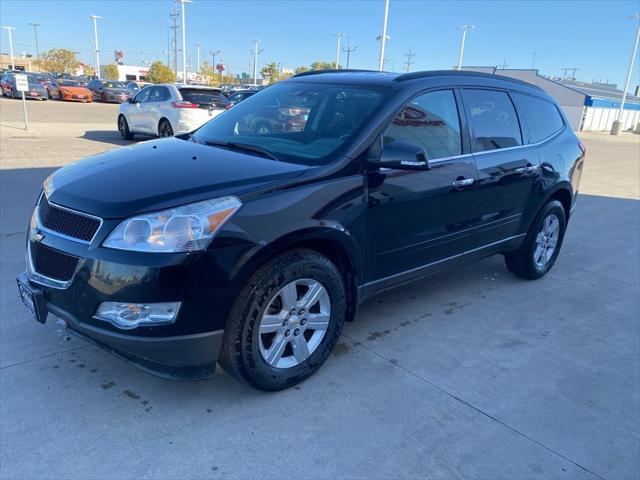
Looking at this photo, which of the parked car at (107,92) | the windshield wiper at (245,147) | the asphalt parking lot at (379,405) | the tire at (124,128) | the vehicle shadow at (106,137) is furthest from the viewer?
the parked car at (107,92)

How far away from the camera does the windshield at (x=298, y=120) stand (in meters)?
3.38

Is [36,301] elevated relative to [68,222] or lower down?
lower down

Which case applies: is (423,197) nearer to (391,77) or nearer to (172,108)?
(391,77)

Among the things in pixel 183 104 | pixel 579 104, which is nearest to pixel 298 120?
pixel 183 104

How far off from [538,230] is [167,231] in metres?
3.84

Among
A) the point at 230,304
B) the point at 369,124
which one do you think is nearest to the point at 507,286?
the point at 369,124

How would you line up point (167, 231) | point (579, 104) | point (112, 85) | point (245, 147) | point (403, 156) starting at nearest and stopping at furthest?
1. point (167, 231)
2. point (403, 156)
3. point (245, 147)
4. point (112, 85)
5. point (579, 104)

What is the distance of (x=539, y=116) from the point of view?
5.00 m

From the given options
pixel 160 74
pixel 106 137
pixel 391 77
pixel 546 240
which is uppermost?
pixel 391 77

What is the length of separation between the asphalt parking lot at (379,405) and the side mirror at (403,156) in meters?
1.29

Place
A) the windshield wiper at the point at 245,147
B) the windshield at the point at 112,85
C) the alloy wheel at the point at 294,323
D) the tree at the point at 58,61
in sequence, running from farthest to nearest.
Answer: the tree at the point at 58,61, the windshield at the point at 112,85, the windshield wiper at the point at 245,147, the alloy wheel at the point at 294,323

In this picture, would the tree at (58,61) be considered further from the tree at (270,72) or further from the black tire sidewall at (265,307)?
the black tire sidewall at (265,307)

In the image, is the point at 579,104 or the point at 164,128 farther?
the point at 579,104

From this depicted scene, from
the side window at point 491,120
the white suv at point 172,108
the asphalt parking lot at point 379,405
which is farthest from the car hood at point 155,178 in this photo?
the white suv at point 172,108
